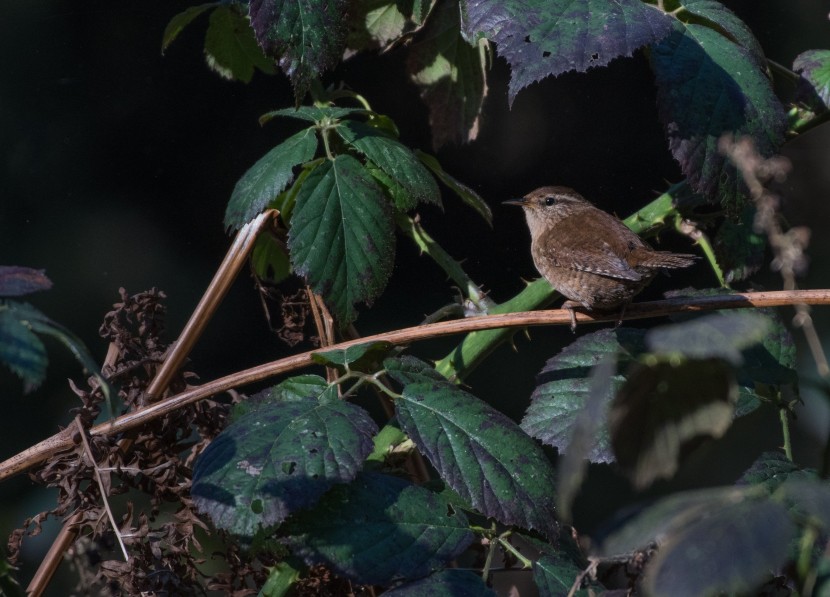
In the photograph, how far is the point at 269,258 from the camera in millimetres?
1835

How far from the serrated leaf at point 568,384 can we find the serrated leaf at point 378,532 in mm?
233

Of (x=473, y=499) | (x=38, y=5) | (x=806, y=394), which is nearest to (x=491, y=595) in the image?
(x=473, y=499)

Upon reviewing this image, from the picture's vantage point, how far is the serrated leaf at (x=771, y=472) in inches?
46.7

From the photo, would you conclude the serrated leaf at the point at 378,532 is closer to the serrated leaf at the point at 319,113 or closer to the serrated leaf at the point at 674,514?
the serrated leaf at the point at 674,514

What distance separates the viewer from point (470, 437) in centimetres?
122

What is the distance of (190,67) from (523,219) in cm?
113

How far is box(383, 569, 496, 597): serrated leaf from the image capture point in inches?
42.0

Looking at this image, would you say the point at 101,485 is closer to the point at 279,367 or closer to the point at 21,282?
the point at 279,367

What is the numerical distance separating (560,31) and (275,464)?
0.72 metres

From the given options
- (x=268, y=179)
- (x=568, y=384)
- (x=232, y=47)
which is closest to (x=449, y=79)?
(x=232, y=47)

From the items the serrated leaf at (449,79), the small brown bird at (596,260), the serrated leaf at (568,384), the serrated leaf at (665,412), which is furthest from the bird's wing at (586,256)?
the serrated leaf at (665,412)

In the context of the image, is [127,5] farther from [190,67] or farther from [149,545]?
[149,545]

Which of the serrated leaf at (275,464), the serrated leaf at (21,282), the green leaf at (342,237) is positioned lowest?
the serrated leaf at (275,464)

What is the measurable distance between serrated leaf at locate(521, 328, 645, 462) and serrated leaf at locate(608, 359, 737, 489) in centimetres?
61
